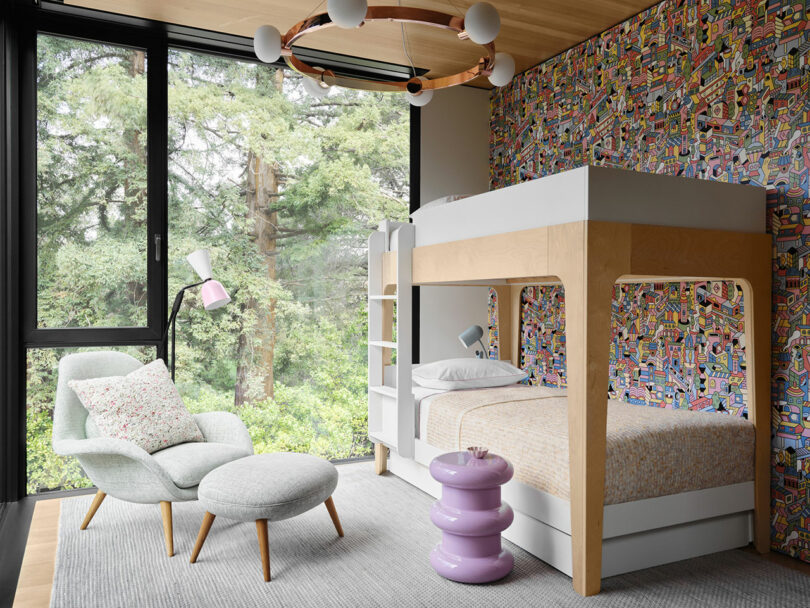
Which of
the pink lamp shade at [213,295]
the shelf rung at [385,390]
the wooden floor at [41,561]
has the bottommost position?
the wooden floor at [41,561]

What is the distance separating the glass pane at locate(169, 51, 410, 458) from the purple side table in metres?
3.21

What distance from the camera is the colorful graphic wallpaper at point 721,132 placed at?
8.09 feet

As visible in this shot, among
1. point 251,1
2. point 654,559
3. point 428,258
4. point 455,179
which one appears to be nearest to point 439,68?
point 455,179

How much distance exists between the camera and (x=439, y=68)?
413cm

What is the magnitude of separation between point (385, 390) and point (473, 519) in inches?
50.8

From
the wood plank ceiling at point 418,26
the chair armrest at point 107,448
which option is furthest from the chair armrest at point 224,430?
the wood plank ceiling at point 418,26

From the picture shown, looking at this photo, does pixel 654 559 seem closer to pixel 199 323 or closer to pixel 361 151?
pixel 199 323

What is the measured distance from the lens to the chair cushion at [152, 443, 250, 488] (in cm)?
245

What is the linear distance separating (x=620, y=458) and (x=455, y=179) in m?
2.64

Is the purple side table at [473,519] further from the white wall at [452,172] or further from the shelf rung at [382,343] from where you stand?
the white wall at [452,172]

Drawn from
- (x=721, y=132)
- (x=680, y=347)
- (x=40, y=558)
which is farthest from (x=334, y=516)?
(x=721, y=132)

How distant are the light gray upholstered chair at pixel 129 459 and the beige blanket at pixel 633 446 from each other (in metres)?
1.14

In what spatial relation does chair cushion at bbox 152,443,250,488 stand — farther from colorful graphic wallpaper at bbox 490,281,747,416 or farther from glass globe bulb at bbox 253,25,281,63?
colorful graphic wallpaper at bbox 490,281,747,416

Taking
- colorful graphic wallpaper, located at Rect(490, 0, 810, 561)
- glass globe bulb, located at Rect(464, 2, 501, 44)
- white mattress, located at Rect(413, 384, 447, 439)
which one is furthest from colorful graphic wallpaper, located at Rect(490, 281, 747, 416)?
glass globe bulb, located at Rect(464, 2, 501, 44)
